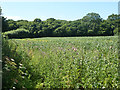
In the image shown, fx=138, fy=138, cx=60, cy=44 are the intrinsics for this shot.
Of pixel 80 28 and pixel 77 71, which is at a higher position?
pixel 80 28

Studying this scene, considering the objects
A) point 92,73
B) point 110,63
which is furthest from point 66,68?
point 110,63

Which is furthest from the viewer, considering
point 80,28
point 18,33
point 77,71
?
point 80,28

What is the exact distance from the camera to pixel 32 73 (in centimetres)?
594

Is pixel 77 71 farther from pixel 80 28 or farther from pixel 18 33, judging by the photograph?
pixel 80 28

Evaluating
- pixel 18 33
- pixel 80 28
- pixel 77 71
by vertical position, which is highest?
pixel 80 28

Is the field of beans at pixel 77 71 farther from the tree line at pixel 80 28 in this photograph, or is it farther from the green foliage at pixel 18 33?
the tree line at pixel 80 28

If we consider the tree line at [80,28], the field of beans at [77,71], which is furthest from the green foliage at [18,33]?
the field of beans at [77,71]

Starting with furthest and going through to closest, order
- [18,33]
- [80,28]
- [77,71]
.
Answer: [80,28]
[18,33]
[77,71]

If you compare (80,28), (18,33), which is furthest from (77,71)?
(80,28)

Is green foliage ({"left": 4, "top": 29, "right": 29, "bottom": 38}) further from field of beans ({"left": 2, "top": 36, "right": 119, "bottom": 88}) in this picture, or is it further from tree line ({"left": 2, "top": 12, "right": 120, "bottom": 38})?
field of beans ({"left": 2, "top": 36, "right": 119, "bottom": 88})

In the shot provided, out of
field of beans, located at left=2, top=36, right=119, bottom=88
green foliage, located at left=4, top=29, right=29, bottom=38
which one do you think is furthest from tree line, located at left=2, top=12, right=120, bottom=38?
field of beans, located at left=2, top=36, right=119, bottom=88

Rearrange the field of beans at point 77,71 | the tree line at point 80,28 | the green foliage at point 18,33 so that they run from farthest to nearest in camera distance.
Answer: the tree line at point 80,28 → the green foliage at point 18,33 → the field of beans at point 77,71

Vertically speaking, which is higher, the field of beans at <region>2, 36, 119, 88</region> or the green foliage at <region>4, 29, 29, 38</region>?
the green foliage at <region>4, 29, 29, 38</region>

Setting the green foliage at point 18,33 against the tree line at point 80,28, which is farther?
the tree line at point 80,28
